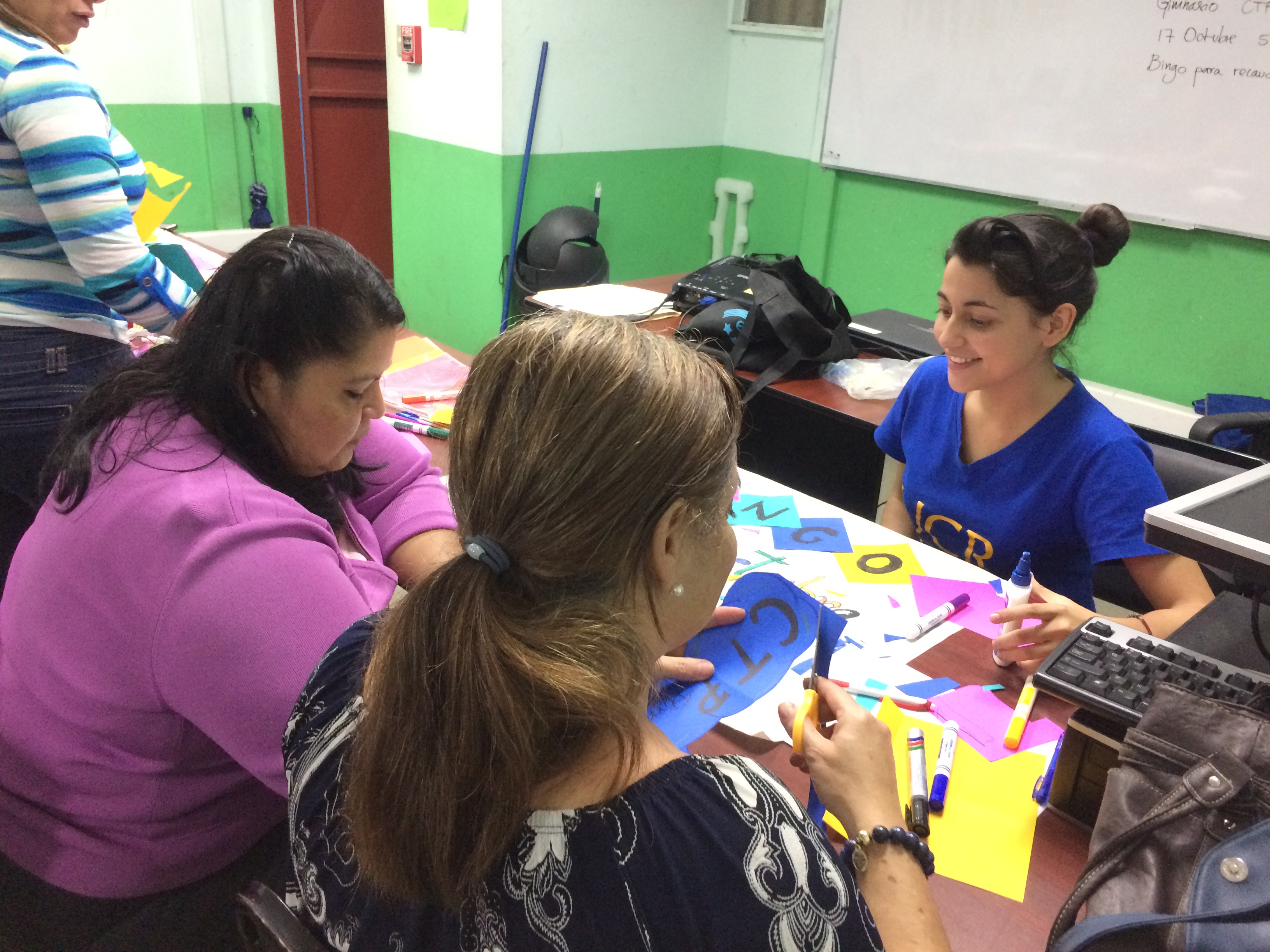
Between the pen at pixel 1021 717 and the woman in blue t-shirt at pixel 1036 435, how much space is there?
1.30 feet

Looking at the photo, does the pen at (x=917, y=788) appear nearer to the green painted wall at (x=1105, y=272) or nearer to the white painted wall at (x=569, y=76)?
the green painted wall at (x=1105, y=272)

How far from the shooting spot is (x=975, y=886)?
2.85 feet

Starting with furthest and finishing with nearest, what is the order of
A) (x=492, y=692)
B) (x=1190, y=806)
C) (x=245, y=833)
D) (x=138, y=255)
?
(x=138, y=255) → (x=245, y=833) → (x=1190, y=806) → (x=492, y=692)

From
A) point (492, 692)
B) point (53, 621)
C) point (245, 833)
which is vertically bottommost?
point (245, 833)

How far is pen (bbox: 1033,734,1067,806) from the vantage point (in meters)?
0.96

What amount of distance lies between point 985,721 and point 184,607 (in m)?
0.87

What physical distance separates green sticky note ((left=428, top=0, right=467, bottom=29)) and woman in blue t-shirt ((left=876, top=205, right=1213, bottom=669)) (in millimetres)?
2469

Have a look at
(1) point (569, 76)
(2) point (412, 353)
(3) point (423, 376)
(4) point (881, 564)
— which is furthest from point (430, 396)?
(1) point (569, 76)

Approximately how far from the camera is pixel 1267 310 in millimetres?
2588

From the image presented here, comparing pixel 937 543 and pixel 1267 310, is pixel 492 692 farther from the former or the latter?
pixel 1267 310

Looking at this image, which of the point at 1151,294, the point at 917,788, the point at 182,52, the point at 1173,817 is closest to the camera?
the point at 1173,817

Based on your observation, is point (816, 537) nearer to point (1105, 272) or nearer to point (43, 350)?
point (43, 350)

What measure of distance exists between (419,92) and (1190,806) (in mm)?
3775

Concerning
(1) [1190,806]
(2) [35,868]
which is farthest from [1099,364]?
(2) [35,868]
